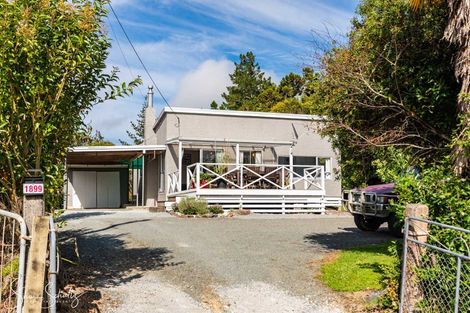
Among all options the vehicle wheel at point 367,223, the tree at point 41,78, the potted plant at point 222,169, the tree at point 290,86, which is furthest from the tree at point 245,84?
the tree at point 41,78

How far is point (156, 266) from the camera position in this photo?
8.59 m

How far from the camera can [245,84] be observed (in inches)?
2009

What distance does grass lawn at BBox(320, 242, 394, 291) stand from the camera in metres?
7.40

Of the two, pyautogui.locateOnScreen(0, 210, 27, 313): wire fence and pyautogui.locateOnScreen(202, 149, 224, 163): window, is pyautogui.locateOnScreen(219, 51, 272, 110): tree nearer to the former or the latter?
pyautogui.locateOnScreen(202, 149, 224, 163): window

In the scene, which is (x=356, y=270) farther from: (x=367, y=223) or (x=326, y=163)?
(x=326, y=163)

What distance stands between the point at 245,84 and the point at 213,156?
2940 cm

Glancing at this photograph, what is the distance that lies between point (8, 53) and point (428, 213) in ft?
17.4

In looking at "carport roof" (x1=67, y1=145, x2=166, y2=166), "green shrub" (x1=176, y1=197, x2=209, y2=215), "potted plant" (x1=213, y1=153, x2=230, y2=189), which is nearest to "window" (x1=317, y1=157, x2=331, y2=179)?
"potted plant" (x1=213, y1=153, x2=230, y2=189)

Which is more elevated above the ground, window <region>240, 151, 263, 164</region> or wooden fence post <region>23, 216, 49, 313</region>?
window <region>240, 151, 263, 164</region>

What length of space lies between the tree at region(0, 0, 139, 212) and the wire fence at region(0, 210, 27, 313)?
1.28 ft

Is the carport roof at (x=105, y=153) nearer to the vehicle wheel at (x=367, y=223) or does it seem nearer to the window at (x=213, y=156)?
the window at (x=213, y=156)

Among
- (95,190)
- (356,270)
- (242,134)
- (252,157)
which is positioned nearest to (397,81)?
(356,270)

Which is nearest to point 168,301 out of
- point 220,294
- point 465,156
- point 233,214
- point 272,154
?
point 220,294

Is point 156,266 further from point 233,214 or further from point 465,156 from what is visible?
point 233,214
